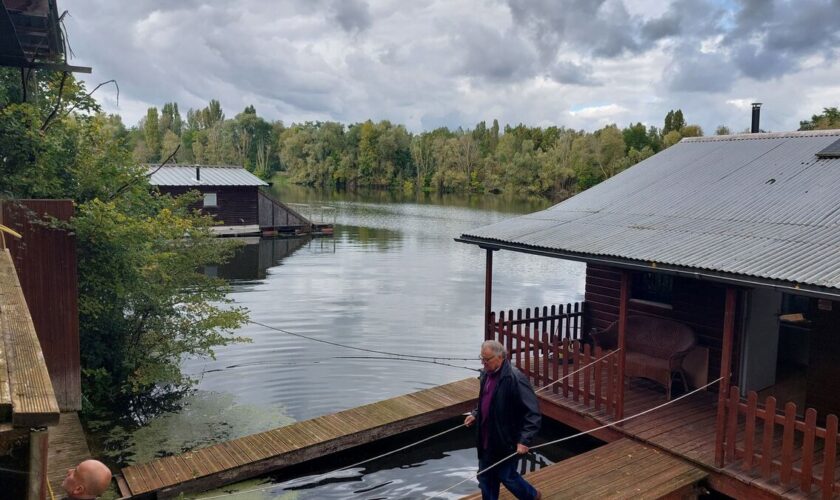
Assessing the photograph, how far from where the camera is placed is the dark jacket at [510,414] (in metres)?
6.05

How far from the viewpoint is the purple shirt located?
624cm

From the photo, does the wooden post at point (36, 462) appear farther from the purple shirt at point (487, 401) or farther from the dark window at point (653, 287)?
the dark window at point (653, 287)

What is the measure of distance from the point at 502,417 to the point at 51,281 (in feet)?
23.4

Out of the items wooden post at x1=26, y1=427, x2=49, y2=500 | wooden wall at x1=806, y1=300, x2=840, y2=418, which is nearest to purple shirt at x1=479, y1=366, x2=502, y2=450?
wooden post at x1=26, y1=427, x2=49, y2=500

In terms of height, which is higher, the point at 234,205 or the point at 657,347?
the point at 234,205

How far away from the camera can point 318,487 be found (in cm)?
855

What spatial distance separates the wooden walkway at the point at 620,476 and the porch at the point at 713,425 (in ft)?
0.82

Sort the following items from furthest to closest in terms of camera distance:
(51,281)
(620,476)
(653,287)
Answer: (653,287)
(51,281)
(620,476)

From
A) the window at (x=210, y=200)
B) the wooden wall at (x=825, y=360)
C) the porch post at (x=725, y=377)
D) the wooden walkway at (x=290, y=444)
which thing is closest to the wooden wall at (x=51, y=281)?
the wooden walkway at (x=290, y=444)

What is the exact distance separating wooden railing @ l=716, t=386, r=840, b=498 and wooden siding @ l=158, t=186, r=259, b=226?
34.7 metres

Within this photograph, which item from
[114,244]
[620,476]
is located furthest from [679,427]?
[114,244]

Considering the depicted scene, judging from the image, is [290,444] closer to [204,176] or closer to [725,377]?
[725,377]

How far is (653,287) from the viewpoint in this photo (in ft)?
37.0

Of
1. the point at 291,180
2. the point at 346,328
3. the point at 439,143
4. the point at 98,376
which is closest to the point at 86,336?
the point at 98,376
